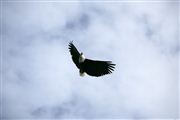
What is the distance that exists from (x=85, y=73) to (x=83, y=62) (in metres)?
1.05

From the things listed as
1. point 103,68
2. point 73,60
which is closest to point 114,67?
point 103,68

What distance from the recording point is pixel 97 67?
4131cm

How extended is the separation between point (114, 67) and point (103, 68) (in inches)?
38.6

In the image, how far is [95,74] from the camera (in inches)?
1634

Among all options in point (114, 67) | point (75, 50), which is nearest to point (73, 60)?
point (75, 50)

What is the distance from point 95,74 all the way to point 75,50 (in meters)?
3.33

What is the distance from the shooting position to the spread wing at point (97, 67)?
41125 mm

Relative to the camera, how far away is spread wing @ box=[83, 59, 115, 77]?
41.1 m

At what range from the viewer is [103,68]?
1631 inches

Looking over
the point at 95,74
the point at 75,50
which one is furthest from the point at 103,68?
the point at 75,50

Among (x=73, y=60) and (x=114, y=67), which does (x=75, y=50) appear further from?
(x=114, y=67)

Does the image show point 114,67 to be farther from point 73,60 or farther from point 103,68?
point 73,60

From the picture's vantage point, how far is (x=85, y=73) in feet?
137
